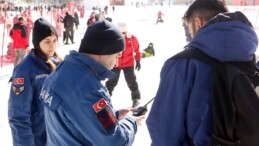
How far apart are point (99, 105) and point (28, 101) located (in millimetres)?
895

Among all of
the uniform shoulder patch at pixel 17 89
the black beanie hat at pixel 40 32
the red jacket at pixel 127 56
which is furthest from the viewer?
the red jacket at pixel 127 56

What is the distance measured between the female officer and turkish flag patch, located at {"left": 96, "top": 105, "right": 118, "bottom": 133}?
2.89 feet

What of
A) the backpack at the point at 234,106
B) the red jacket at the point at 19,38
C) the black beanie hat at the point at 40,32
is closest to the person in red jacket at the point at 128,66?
the black beanie hat at the point at 40,32

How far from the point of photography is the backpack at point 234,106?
1213mm

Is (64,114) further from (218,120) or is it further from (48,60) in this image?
(48,60)

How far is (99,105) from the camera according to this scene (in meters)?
1.36

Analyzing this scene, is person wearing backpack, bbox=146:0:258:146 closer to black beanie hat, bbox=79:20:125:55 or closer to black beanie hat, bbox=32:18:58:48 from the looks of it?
black beanie hat, bbox=79:20:125:55

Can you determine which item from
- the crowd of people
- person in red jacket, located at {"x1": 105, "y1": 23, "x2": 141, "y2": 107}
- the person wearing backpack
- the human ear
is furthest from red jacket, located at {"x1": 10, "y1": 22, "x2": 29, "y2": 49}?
the person wearing backpack

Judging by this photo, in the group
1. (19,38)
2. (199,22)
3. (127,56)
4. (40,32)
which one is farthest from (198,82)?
(19,38)

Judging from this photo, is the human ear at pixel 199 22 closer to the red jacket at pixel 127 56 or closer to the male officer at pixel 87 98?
the male officer at pixel 87 98

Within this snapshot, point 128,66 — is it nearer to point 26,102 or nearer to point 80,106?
point 26,102

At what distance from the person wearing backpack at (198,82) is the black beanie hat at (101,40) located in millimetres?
272

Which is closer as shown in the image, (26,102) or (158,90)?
(158,90)

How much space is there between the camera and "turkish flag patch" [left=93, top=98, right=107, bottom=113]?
4.44 feet
